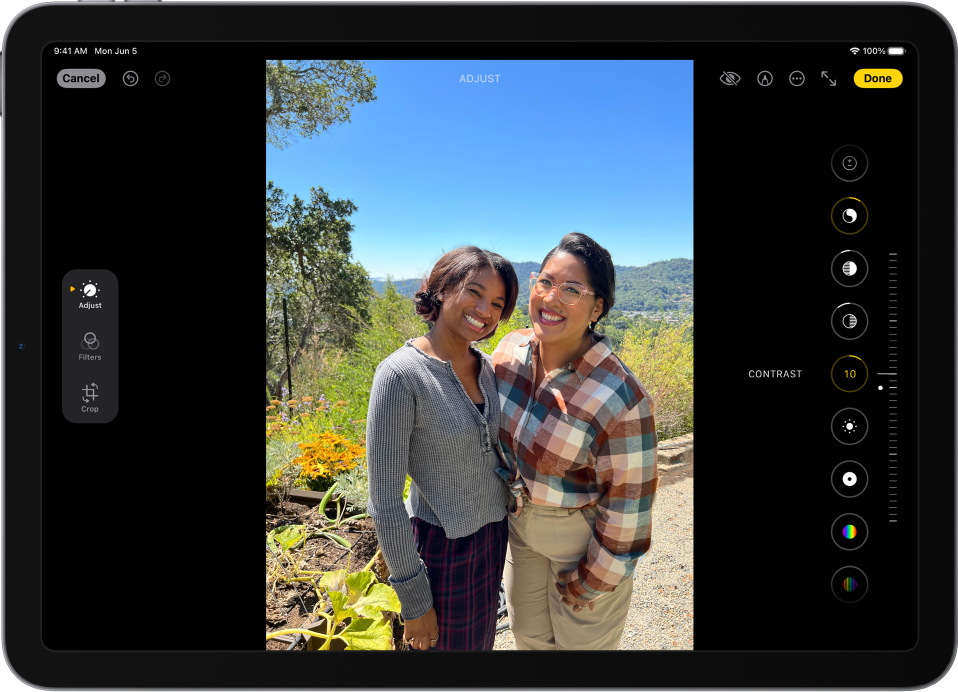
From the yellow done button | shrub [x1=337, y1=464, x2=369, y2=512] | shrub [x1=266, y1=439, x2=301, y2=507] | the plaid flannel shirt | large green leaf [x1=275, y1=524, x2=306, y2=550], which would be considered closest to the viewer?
the yellow done button

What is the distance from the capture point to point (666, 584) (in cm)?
158

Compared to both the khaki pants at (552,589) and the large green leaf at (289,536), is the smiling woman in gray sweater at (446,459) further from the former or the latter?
the large green leaf at (289,536)

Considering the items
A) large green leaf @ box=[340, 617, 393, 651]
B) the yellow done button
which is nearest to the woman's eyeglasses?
the yellow done button

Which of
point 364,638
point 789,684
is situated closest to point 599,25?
point 789,684

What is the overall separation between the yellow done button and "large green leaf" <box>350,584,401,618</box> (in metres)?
1.86

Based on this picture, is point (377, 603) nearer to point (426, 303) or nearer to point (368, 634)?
point (368, 634)

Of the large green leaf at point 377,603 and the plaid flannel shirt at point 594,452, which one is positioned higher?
the plaid flannel shirt at point 594,452

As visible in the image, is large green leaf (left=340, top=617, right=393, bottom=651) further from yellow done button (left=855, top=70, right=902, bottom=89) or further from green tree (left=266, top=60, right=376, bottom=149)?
yellow done button (left=855, top=70, right=902, bottom=89)

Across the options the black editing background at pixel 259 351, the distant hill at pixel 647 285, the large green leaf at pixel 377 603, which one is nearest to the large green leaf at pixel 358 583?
the large green leaf at pixel 377 603

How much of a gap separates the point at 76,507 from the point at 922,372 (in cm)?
191

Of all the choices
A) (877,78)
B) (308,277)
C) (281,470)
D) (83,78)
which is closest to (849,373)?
(877,78)

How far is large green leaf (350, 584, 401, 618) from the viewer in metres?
1.37

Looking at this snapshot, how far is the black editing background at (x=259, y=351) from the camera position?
92cm

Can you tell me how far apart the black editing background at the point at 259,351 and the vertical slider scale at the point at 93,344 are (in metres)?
0.02
